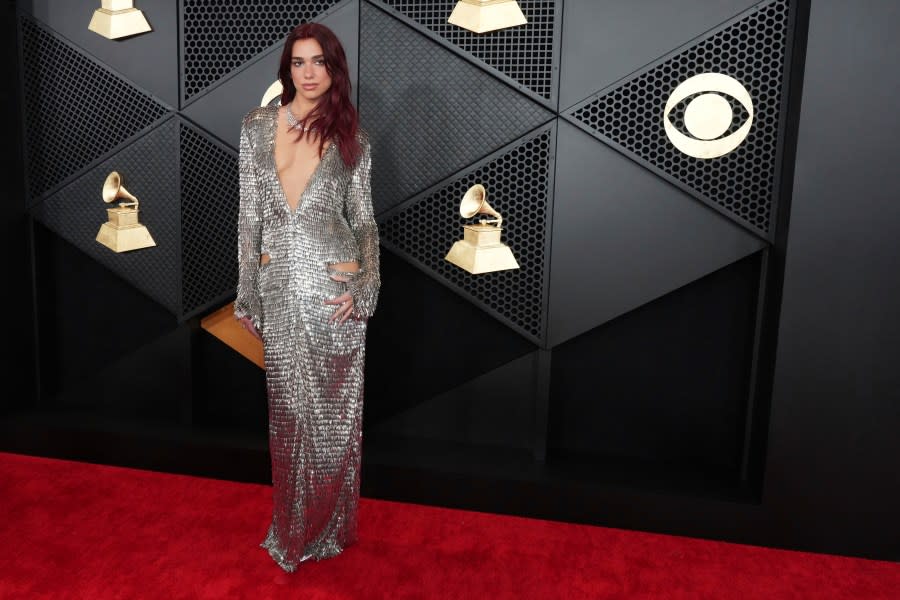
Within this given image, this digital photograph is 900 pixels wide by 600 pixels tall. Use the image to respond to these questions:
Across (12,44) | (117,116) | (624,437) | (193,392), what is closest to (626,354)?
(624,437)

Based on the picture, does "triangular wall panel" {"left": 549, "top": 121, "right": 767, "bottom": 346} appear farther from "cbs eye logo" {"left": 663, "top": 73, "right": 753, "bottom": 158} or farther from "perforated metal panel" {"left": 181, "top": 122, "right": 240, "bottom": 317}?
"perforated metal panel" {"left": 181, "top": 122, "right": 240, "bottom": 317}

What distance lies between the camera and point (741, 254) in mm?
2842

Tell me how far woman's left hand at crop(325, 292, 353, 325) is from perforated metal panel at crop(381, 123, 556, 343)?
660 millimetres

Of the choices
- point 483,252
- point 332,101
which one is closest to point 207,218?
point 332,101

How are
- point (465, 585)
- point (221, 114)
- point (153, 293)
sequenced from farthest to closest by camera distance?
point (153, 293) → point (221, 114) → point (465, 585)

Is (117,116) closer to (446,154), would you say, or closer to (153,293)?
(153,293)

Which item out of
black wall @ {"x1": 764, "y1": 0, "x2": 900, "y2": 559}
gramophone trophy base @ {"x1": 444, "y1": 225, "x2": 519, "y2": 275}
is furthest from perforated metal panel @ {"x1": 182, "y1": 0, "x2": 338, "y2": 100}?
black wall @ {"x1": 764, "y1": 0, "x2": 900, "y2": 559}

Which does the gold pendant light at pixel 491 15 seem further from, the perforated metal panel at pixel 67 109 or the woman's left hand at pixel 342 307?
the perforated metal panel at pixel 67 109

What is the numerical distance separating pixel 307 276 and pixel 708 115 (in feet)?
4.95

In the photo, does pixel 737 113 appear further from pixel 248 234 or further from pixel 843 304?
pixel 248 234

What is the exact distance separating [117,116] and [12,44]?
54 centimetres

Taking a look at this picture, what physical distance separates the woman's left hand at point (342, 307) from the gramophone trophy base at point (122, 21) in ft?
5.03

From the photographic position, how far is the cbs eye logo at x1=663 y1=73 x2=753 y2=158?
2746 mm

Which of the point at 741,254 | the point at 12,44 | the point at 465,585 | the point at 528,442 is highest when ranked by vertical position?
the point at 12,44
